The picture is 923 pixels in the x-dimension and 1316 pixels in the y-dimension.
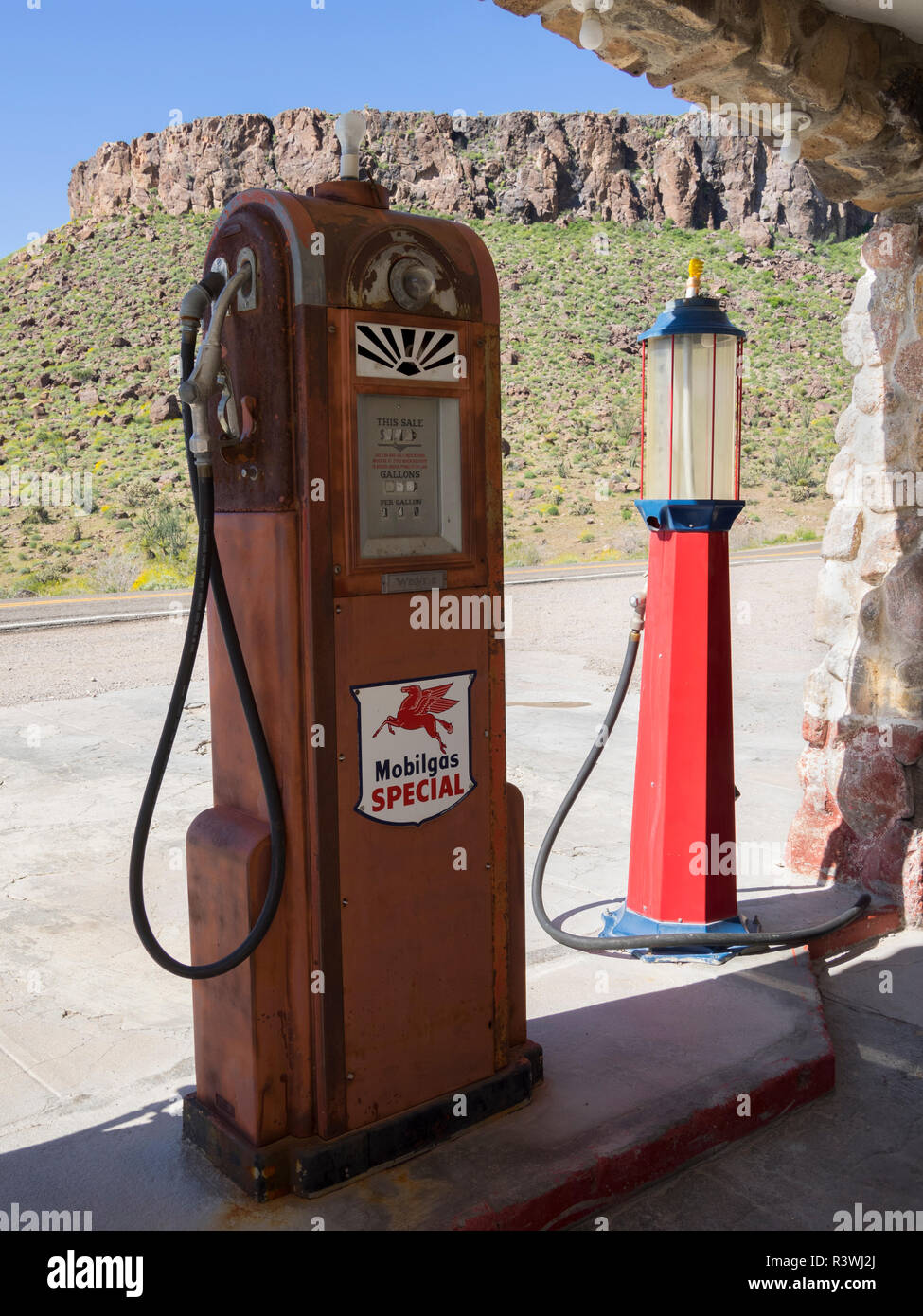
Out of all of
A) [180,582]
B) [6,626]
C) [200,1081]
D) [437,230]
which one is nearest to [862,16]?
[437,230]

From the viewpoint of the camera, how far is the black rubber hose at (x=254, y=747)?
2371 mm

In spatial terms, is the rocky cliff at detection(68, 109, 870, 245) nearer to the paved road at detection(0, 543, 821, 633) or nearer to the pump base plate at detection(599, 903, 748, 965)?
the paved road at detection(0, 543, 821, 633)

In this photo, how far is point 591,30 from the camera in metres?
2.95

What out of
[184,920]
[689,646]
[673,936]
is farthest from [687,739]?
[184,920]

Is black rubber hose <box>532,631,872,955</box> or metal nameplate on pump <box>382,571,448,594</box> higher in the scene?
metal nameplate on pump <box>382,571,448,594</box>

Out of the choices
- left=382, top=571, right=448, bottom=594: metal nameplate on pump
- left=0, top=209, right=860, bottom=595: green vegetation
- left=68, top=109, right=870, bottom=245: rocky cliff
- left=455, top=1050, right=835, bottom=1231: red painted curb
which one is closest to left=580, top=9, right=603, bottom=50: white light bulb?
left=382, top=571, right=448, bottom=594: metal nameplate on pump

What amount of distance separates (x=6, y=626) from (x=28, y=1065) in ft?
35.1

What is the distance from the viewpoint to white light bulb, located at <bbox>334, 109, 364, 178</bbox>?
99.9 inches

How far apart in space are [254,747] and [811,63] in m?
2.71

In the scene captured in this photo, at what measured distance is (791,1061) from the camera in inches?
121

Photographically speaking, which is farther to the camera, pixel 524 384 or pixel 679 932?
pixel 524 384

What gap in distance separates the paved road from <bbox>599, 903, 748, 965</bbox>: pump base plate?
10616mm

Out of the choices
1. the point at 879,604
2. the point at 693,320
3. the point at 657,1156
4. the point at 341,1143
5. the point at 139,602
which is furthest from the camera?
the point at 139,602

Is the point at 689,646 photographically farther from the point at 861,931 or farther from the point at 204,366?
the point at 204,366
